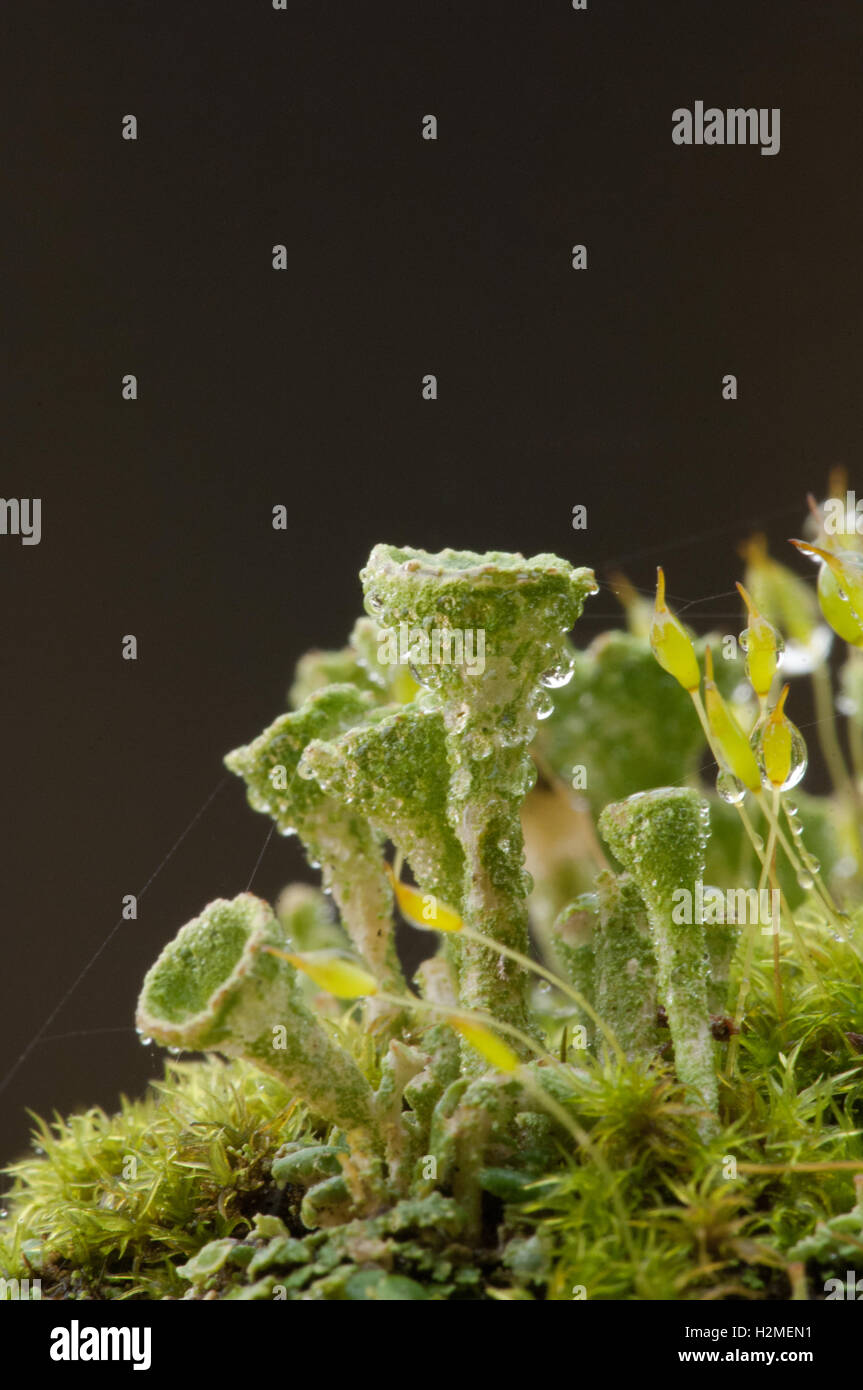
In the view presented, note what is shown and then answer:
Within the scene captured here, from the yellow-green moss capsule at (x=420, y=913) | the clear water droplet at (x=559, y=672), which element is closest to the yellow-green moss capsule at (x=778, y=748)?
the clear water droplet at (x=559, y=672)

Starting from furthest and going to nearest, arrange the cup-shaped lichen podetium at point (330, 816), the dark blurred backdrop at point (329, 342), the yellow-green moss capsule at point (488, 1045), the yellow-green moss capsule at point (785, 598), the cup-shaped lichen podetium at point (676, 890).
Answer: the dark blurred backdrop at point (329, 342), the yellow-green moss capsule at point (785, 598), the cup-shaped lichen podetium at point (330, 816), the cup-shaped lichen podetium at point (676, 890), the yellow-green moss capsule at point (488, 1045)

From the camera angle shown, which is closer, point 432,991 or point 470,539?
point 432,991

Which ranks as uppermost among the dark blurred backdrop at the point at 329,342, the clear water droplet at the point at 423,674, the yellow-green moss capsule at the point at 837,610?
the dark blurred backdrop at the point at 329,342

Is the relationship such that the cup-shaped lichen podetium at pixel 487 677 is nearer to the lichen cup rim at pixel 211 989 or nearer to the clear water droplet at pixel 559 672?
the clear water droplet at pixel 559 672

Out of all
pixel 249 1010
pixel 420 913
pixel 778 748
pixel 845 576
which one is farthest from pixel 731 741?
pixel 249 1010
